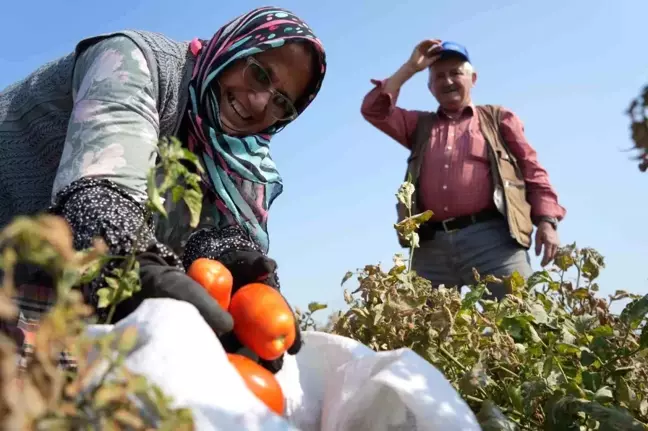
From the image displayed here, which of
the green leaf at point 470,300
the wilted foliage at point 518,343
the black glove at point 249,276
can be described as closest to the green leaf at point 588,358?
the wilted foliage at point 518,343

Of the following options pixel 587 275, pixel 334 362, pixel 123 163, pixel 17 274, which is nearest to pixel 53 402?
pixel 334 362

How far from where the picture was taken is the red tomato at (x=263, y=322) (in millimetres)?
842

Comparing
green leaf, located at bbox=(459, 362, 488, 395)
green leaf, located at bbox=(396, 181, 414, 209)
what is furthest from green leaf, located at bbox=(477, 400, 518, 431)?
green leaf, located at bbox=(396, 181, 414, 209)

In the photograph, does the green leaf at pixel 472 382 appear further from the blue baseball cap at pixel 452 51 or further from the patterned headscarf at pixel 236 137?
the blue baseball cap at pixel 452 51

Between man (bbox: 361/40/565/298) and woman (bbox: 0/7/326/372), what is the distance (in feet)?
4.16

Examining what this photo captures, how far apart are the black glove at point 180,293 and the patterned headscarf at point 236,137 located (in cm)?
78

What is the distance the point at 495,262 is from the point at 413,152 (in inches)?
28.8

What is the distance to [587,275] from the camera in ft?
5.15

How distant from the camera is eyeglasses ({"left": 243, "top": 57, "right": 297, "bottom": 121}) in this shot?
4.95 feet

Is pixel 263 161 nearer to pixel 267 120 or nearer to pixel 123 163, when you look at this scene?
pixel 267 120

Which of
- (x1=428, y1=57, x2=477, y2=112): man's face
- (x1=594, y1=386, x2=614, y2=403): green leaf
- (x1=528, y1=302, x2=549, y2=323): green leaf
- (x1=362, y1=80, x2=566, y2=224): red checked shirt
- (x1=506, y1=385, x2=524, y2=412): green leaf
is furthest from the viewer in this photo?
(x1=428, y1=57, x2=477, y2=112): man's face

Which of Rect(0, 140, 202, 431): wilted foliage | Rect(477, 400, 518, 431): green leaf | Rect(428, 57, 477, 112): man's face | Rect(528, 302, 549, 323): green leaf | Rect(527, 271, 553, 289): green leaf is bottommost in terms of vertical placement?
Rect(477, 400, 518, 431): green leaf

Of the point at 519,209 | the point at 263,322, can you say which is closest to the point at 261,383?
the point at 263,322

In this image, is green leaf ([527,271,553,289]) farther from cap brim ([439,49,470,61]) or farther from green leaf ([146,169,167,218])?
cap brim ([439,49,470,61])
